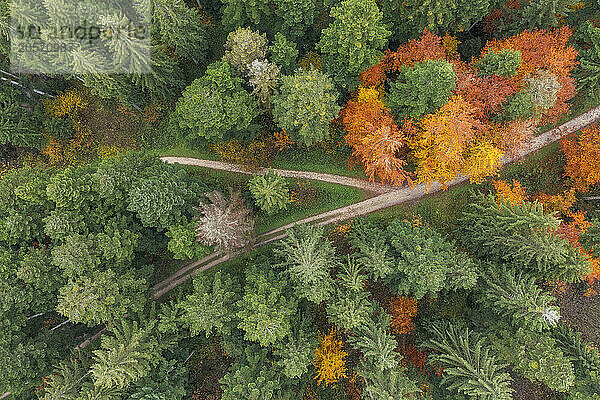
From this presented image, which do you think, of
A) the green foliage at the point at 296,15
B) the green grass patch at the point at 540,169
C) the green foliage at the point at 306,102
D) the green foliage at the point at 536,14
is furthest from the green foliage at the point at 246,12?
the green grass patch at the point at 540,169

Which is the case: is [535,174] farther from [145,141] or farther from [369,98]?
[145,141]

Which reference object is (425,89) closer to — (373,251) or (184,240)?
(373,251)

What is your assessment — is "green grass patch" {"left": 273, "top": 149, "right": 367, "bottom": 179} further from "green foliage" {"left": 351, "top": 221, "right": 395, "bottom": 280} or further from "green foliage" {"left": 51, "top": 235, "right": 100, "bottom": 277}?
"green foliage" {"left": 51, "top": 235, "right": 100, "bottom": 277}

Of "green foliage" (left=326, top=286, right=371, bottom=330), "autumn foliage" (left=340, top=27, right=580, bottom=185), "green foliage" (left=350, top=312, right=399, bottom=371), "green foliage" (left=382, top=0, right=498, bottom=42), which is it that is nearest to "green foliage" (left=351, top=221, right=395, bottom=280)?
"green foliage" (left=326, top=286, right=371, bottom=330)

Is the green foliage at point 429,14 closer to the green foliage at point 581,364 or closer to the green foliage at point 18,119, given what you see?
the green foliage at point 581,364

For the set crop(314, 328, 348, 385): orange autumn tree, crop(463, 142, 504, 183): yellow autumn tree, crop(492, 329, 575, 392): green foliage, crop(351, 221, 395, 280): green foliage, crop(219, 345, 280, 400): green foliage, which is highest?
crop(463, 142, 504, 183): yellow autumn tree

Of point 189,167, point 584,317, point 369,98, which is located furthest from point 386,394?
point 189,167
